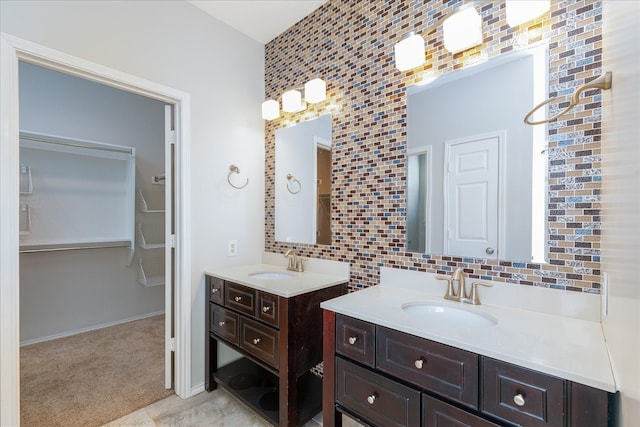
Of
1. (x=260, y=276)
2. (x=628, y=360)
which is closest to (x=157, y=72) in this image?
(x=260, y=276)

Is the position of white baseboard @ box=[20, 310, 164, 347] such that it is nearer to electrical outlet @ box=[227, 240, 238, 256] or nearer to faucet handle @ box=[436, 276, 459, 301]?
electrical outlet @ box=[227, 240, 238, 256]

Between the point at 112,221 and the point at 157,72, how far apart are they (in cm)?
206

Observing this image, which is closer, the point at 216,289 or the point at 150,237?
the point at 216,289

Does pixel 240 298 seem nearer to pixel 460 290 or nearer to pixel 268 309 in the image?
pixel 268 309

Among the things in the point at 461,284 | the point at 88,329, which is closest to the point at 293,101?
the point at 461,284

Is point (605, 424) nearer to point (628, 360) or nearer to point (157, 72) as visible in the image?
point (628, 360)

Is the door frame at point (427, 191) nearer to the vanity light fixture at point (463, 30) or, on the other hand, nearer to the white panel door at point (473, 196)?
the white panel door at point (473, 196)

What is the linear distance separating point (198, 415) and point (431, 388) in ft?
4.99

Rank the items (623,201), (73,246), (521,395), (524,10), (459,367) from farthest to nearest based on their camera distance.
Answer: (73,246) → (524,10) → (459,367) → (521,395) → (623,201)

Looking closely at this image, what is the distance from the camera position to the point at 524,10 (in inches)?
46.1

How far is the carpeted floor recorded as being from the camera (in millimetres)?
1796

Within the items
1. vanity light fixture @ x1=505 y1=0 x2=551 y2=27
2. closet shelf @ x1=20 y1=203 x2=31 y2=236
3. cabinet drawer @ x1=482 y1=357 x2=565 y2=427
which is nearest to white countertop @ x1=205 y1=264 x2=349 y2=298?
cabinet drawer @ x1=482 y1=357 x2=565 y2=427

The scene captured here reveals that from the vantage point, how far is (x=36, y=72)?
106 inches

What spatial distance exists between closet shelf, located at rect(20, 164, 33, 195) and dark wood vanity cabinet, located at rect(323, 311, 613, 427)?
308 cm
